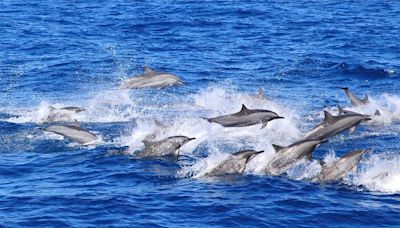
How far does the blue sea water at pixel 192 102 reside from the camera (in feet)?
65.2

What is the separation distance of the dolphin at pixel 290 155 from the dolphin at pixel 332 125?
0.81 metres

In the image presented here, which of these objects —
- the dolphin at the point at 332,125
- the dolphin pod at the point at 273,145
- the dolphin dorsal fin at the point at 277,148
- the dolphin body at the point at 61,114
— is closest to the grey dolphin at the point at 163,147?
the dolphin pod at the point at 273,145

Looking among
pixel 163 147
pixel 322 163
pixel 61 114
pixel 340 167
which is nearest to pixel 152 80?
pixel 61 114

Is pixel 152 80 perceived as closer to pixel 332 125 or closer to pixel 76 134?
pixel 76 134

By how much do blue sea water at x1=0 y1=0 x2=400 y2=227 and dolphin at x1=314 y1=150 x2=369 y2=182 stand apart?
0.33 m

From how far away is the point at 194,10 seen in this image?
51.2 metres

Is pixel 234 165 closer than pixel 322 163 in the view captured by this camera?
No

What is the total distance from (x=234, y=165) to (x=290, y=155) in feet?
4.75

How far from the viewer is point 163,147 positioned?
24.4 meters

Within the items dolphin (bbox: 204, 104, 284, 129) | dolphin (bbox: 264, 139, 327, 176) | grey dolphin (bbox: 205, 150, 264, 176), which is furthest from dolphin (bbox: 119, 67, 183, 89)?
dolphin (bbox: 264, 139, 327, 176)

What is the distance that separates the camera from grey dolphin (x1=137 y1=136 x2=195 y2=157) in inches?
958

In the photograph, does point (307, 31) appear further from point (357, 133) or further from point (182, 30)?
point (357, 133)

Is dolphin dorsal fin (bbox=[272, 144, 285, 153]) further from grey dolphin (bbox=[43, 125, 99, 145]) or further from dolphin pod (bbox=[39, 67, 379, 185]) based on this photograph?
grey dolphin (bbox=[43, 125, 99, 145])

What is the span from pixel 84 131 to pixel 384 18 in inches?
1013
